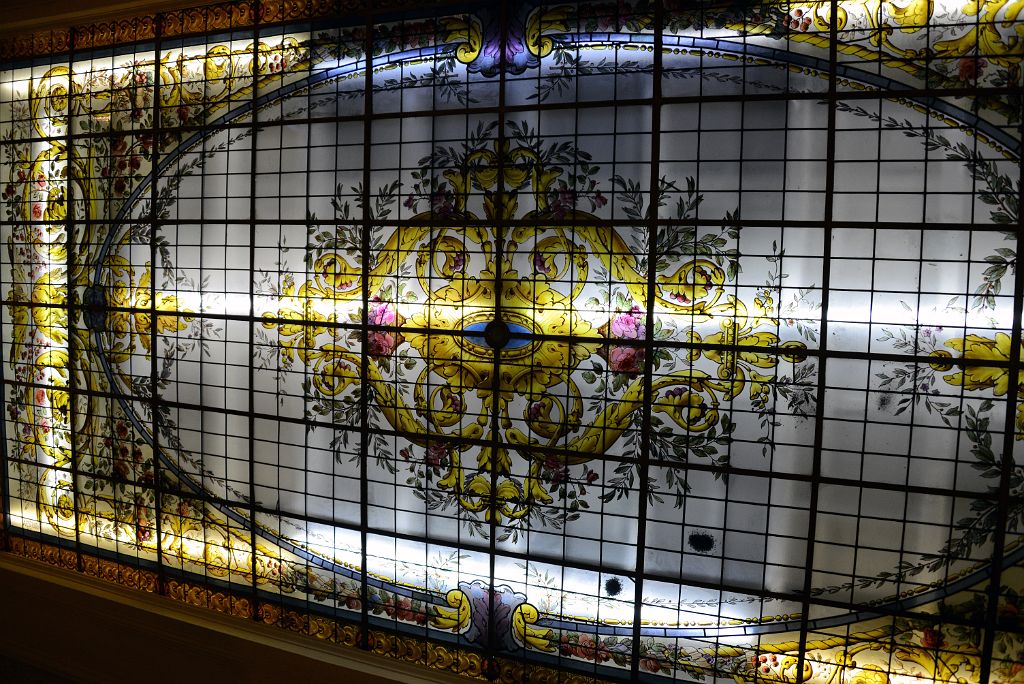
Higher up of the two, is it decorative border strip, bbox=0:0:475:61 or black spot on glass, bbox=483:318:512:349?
decorative border strip, bbox=0:0:475:61

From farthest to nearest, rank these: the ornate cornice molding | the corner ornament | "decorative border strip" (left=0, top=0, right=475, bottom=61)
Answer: the ornate cornice molding, "decorative border strip" (left=0, top=0, right=475, bottom=61), the corner ornament

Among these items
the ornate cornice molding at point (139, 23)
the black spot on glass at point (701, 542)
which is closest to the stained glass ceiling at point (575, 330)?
the black spot on glass at point (701, 542)

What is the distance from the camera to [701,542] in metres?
5.98

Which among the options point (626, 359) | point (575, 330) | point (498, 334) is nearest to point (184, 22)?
point (498, 334)

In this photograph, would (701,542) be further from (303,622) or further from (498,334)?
(303,622)

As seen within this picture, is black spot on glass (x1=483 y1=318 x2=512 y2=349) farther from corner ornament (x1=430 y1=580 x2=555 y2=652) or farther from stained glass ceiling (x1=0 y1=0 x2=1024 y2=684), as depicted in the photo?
corner ornament (x1=430 y1=580 x2=555 y2=652)

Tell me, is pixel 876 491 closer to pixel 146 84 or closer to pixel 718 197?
pixel 718 197

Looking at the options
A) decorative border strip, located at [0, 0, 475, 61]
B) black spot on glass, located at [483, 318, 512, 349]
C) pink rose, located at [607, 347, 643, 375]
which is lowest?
pink rose, located at [607, 347, 643, 375]

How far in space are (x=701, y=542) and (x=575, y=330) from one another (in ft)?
6.88

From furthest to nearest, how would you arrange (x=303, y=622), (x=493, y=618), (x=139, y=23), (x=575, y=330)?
(x=139, y=23), (x=303, y=622), (x=493, y=618), (x=575, y=330)

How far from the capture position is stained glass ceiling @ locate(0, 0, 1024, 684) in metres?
5.41

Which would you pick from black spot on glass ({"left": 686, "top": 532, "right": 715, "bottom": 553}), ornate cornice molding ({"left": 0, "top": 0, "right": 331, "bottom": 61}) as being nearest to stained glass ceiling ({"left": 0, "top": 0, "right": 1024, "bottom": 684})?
black spot on glass ({"left": 686, "top": 532, "right": 715, "bottom": 553})

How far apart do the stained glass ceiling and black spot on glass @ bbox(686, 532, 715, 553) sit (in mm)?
19

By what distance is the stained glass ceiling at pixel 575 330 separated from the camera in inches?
213
